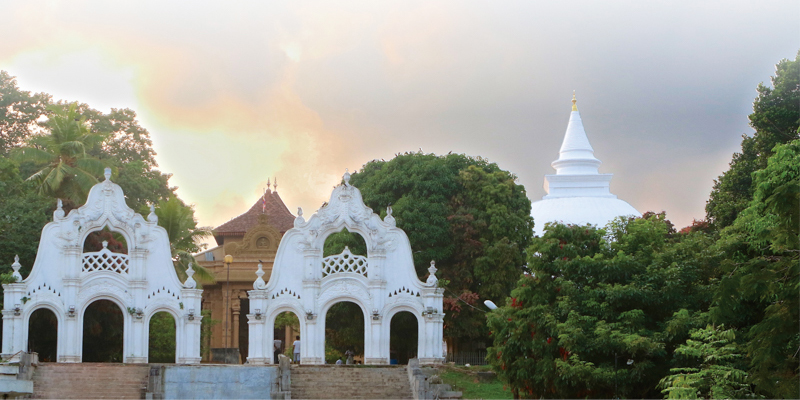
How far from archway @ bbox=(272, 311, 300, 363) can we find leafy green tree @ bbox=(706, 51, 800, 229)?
18197 millimetres

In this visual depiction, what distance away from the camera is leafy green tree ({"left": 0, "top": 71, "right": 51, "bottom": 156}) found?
155 ft

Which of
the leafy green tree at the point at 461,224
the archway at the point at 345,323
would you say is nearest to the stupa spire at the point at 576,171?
the leafy green tree at the point at 461,224

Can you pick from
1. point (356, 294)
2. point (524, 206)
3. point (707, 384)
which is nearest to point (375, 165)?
point (524, 206)

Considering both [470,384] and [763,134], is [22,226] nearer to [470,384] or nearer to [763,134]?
[470,384]

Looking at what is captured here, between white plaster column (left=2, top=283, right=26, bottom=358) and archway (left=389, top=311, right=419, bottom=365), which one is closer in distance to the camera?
white plaster column (left=2, top=283, right=26, bottom=358)

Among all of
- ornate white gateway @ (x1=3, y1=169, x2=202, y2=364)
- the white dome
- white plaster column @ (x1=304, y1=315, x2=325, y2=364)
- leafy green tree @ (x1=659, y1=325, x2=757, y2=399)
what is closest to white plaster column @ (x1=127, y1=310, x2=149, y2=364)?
ornate white gateway @ (x1=3, y1=169, x2=202, y2=364)

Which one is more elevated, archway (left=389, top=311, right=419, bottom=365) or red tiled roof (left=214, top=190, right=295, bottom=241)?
red tiled roof (left=214, top=190, right=295, bottom=241)

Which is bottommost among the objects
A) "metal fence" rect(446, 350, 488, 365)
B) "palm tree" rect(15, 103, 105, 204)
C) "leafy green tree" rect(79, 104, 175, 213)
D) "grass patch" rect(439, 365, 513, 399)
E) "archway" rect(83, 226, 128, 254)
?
"grass patch" rect(439, 365, 513, 399)

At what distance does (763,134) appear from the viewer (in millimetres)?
33219

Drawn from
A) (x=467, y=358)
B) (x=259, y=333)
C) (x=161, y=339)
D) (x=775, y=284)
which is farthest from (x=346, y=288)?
(x=775, y=284)

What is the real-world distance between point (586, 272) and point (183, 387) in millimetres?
11366

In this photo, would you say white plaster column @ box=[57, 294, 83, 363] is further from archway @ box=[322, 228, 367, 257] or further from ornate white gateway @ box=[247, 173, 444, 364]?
archway @ box=[322, 228, 367, 257]

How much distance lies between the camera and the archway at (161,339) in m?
41.1

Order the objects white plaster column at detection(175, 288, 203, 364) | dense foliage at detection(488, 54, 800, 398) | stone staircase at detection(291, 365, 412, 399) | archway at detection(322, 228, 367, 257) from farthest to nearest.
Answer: archway at detection(322, 228, 367, 257)
white plaster column at detection(175, 288, 203, 364)
stone staircase at detection(291, 365, 412, 399)
dense foliage at detection(488, 54, 800, 398)
